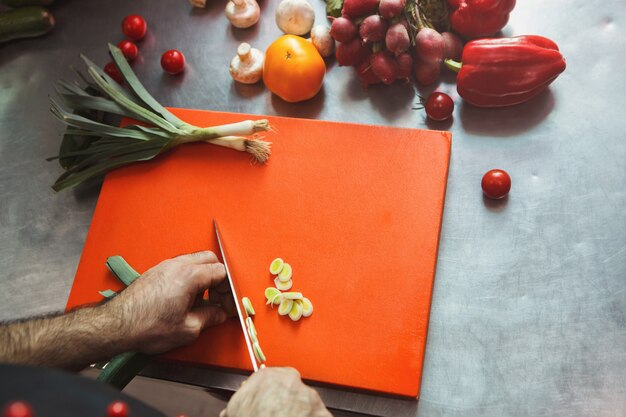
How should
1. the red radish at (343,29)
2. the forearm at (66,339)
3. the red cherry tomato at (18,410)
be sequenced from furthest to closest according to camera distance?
1. the red radish at (343,29)
2. the forearm at (66,339)
3. the red cherry tomato at (18,410)

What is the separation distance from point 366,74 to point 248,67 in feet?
1.00

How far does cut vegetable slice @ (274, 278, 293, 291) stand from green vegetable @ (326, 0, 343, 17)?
2.23ft

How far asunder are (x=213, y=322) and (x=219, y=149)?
0.44 metres

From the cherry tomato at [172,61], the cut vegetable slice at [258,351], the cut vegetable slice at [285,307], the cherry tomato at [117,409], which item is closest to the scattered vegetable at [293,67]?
the cherry tomato at [172,61]

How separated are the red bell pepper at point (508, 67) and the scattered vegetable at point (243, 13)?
0.57 metres

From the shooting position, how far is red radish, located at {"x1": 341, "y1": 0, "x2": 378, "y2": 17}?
1413 mm

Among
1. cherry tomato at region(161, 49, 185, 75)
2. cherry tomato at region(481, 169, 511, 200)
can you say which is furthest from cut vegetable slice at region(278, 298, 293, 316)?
cherry tomato at region(161, 49, 185, 75)

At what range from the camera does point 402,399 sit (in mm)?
1251

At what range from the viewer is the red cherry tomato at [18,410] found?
0.69 meters

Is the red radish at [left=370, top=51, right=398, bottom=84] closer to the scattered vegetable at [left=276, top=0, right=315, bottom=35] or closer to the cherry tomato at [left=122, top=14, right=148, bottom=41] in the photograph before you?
the scattered vegetable at [left=276, top=0, right=315, bottom=35]

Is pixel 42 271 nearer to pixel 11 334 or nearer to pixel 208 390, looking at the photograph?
pixel 11 334

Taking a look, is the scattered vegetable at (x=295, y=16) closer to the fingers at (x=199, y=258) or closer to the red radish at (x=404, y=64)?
the red radish at (x=404, y=64)

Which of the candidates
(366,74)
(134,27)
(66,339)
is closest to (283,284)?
(66,339)

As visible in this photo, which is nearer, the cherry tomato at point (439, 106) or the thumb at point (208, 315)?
the thumb at point (208, 315)
